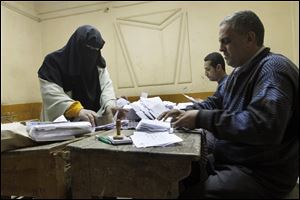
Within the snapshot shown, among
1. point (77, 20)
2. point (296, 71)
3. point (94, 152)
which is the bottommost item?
point (94, 152)

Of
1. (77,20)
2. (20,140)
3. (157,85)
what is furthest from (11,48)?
(20,140)

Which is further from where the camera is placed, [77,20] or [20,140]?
[77,20]

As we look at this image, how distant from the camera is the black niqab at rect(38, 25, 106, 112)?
68.8 inches

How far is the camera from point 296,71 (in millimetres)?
883

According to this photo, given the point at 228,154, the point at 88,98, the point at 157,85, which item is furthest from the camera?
the point at 157,85

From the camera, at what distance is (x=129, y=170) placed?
2.61 ft

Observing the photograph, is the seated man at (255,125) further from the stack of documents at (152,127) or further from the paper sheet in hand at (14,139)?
the paper sheet in hand at (14,139)

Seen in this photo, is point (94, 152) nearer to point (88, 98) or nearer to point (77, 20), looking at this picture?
point (88, 98)

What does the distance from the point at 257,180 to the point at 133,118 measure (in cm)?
83

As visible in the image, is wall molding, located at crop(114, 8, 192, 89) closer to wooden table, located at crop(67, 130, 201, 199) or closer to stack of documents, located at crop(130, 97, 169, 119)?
stack of documents, located at crop(130, 97, 169, 119)

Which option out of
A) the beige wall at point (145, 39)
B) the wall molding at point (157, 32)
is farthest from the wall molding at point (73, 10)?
the wall molding at point (157, 32)

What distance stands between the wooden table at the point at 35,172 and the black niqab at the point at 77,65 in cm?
90

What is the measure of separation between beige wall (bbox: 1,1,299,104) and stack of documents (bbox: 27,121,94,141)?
279 centimetres

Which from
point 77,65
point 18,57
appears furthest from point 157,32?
point 77,65
